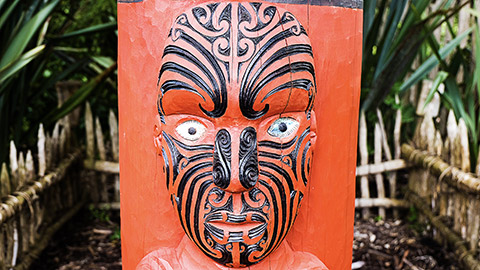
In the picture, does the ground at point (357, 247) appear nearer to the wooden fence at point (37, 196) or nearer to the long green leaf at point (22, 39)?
the wooden fence at point (37, 196)

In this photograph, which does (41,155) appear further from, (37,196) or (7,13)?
(7,13)

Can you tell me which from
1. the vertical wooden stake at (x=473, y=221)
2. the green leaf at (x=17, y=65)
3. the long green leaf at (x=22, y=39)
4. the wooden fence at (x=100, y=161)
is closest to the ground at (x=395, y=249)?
the vertical wooden stake at (x=473, y=221)

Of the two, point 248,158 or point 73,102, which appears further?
point 73,102

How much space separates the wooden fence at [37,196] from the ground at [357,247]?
155mm

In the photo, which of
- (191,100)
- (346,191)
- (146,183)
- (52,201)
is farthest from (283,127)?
(52,201)

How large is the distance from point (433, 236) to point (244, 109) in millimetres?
2541

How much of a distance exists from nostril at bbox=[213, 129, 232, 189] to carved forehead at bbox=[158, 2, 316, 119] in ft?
0.23

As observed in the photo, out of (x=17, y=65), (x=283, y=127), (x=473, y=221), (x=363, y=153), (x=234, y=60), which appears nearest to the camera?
(x=234, y=60)

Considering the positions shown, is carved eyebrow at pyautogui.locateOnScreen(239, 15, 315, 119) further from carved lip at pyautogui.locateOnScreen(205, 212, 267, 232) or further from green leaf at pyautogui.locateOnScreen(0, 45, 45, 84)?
green leaf at pyautogui.locateOnScreen(0, 45, 45, 84)

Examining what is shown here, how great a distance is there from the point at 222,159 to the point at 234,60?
29 centimetres

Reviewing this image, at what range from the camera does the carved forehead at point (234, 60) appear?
1.42 meters

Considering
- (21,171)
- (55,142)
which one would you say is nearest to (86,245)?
(55,142)

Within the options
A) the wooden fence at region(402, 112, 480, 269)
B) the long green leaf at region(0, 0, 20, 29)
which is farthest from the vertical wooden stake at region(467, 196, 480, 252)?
the long green leaf at region(0, 0, 20, 29)

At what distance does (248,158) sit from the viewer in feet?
4.71
